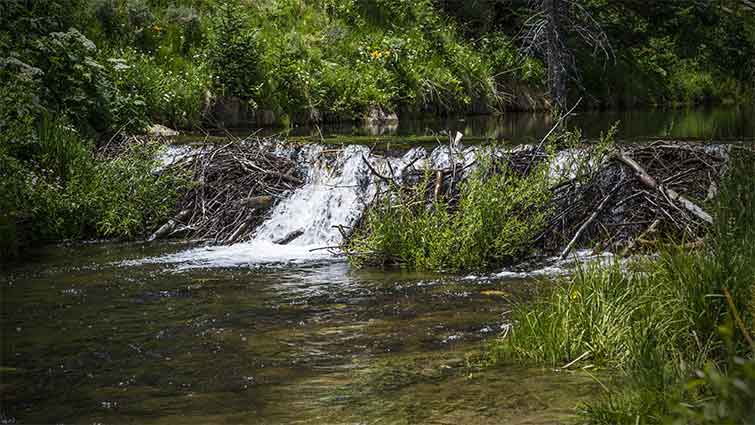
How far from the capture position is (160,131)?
1552cm

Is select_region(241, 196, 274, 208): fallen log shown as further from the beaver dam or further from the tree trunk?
the tree trunk

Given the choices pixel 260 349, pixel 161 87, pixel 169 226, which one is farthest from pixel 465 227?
pixel 161 87

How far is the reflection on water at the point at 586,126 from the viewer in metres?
15.4

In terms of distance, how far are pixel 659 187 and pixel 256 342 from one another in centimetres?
519

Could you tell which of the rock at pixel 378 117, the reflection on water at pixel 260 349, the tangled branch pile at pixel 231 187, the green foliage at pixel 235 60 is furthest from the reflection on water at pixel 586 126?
the reflection on water at pixel 260 349

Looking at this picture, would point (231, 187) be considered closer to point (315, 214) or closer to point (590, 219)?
point (315, 214)

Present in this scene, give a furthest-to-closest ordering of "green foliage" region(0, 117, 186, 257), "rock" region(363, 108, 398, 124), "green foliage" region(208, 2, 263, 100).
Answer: "rock" region(363, 108, 398, 124) < "green foliage" region(208, 2, 263, 100) < "green foliage" region(0, 117, 186, 257)

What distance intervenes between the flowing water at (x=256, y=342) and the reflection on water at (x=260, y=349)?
0.02m

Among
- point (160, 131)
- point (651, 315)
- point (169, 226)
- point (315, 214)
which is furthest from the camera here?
point (160, 131)

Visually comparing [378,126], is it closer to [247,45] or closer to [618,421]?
[247,45]

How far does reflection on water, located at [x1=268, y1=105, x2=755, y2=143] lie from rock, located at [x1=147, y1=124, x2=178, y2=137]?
→ 6.75 feet

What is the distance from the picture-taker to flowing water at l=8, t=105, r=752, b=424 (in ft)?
16.8

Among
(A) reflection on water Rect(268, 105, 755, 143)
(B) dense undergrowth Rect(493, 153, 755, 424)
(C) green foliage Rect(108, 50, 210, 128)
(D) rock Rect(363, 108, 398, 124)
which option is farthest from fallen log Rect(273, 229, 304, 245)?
(D) rock Rect(363, 108, 398, 124)

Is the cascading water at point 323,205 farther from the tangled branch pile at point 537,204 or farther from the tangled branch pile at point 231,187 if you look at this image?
the tangled branch pile at point 537,204
